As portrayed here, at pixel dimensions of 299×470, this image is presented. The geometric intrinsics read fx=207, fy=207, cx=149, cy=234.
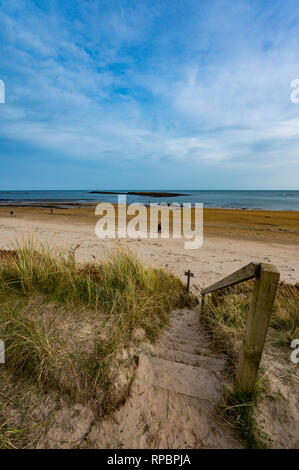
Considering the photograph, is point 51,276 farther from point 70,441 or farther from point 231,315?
point 231,315

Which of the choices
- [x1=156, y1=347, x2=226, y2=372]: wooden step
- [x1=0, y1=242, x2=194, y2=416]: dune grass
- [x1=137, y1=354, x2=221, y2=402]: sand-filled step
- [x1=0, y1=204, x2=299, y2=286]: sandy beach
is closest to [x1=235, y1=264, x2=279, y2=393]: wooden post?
[x1=137, y1=354, x2=221, y2=402]: sand-filled step

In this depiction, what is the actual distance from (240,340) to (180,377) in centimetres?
101

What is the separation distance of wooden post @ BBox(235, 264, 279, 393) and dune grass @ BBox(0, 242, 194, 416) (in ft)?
4.35

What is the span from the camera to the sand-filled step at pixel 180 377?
2276mm

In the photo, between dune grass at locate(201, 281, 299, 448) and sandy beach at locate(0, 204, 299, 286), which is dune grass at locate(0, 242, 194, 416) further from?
sandy beach at locate(0, 204, 299, 286)

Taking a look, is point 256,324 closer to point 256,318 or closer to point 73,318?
point 256,318

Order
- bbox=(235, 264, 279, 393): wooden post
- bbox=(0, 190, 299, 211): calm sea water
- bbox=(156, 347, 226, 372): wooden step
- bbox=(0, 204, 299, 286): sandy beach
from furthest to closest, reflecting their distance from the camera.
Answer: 1. bbox=(0, 190, 299, 211): calm sea water
2. bbox=(0, 204, 299, 286): sandy beach
3. bbox=(156, 347, 226, 372): wooden step
4. bbox=(235, 264, 279, 393): wooden post

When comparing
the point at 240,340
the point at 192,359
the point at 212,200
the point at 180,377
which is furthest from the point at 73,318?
the point at 212,200

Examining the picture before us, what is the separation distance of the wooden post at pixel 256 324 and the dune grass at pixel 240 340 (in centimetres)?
17

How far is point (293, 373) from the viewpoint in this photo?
2.46 m

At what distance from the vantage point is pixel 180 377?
7.94ft

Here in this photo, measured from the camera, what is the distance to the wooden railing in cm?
167
